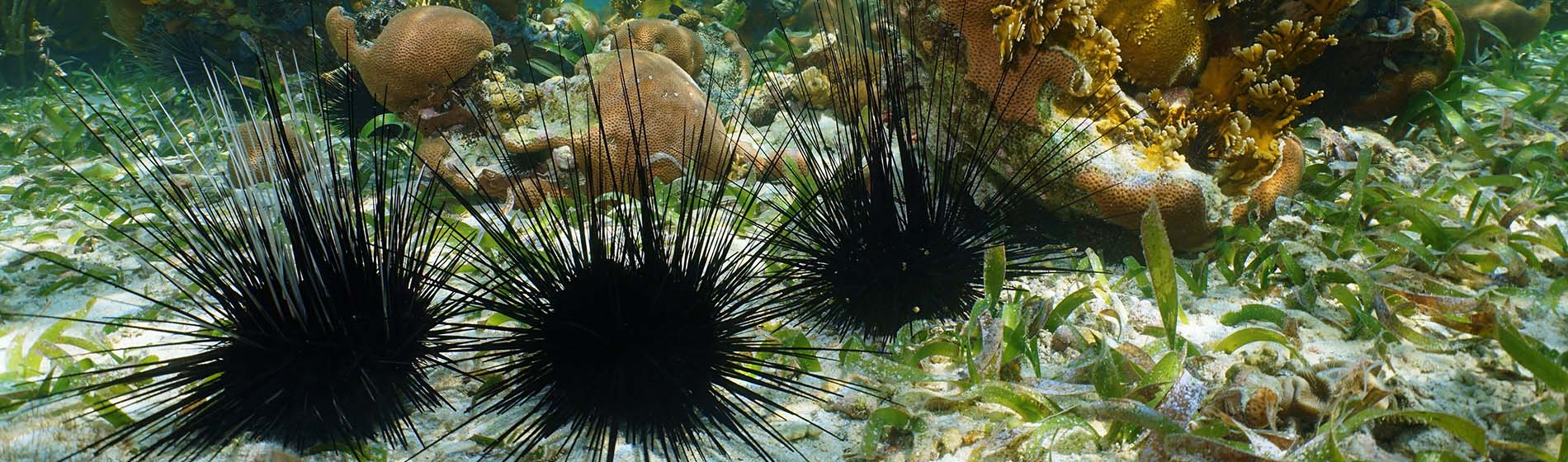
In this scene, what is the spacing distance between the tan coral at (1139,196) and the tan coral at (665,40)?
495 centimetres

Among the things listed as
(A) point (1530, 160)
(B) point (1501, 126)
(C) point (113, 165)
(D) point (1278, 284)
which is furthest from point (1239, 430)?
(C) point (113, 165)

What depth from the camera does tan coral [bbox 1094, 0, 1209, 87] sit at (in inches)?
134

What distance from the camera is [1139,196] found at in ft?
10.2

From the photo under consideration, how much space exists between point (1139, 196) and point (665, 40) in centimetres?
526

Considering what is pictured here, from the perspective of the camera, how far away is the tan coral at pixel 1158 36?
3416 mm

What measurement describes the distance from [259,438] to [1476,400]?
349 cm

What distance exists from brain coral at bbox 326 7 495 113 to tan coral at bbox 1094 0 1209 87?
4020 millimetres

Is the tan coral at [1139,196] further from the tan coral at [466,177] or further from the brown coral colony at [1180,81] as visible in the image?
the tan coral at [466,177]

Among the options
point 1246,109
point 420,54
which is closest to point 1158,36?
point 1246,109

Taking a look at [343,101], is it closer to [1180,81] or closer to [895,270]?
[895,270]

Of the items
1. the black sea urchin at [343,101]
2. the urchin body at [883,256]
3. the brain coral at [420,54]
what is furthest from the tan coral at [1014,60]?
the black sea urchin at [343,101]

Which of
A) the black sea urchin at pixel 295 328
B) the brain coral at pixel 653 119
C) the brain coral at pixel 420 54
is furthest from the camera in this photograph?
the brain coral at pixel 420 54

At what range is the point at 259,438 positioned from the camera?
2.14 metres

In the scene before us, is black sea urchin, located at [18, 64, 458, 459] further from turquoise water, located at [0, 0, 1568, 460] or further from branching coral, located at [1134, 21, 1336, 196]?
branching coral, located at [1134, 21, 1336, 196]
